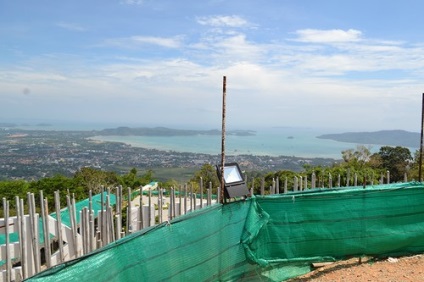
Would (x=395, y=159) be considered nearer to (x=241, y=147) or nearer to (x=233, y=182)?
(x=233, y=182)

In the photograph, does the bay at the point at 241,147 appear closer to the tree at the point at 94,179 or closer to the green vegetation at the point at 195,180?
the green vegetation at the point at 195,180

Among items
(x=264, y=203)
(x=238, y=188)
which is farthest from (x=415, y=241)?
(x=238, y=188)

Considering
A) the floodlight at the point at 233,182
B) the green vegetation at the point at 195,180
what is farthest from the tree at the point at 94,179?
the floodlight at the point at 233,182

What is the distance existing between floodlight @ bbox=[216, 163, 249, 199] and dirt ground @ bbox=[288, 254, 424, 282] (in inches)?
55.7

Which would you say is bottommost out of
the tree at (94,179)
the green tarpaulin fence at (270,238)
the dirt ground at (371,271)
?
the tree at (94,179)

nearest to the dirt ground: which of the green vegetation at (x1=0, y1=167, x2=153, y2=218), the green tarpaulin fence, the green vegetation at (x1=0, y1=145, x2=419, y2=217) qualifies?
the green tarpaulin fence

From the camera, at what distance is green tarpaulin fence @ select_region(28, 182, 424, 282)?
352cm

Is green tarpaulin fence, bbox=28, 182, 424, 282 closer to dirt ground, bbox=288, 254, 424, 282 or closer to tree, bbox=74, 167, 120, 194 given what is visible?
dirt ground, bbox=288, 254, 424, 282

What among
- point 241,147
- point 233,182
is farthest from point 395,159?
point 241,147

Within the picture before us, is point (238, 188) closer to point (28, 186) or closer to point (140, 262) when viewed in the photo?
point (140, 262)

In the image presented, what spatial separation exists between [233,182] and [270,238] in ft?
2.85

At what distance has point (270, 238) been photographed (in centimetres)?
493

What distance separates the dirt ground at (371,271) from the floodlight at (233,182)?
1.41 m

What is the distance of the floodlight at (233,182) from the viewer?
15.2ft
